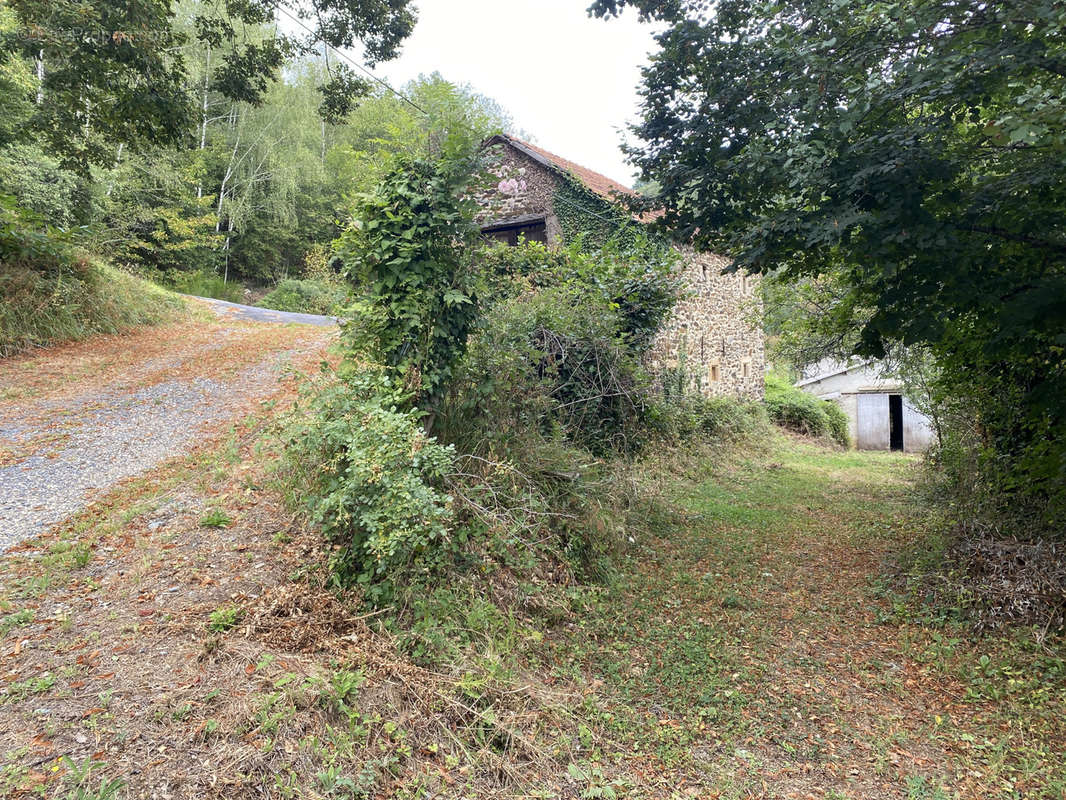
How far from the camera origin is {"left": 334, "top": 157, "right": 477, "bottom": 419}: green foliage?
4.37 m

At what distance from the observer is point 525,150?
1241 centimetres

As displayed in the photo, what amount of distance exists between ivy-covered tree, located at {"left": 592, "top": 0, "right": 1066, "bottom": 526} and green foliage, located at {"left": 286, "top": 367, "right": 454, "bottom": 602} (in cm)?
318

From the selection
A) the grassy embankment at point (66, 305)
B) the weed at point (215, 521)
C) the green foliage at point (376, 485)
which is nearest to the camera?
the green foliage at point (376, 485)

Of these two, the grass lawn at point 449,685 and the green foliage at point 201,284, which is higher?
the green foliage at point 201,284

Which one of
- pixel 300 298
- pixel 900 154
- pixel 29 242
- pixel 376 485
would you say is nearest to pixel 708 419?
pixel 900 154

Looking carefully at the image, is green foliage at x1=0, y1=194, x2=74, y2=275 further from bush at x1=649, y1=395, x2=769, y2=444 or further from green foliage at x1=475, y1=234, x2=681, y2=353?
bush at x1=649, y1=395, x2=769, y2=444

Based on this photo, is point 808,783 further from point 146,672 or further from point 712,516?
point 712,516

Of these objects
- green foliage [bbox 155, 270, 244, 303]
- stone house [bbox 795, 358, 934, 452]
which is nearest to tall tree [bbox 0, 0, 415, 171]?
green foliage [bbox 155, 270, 244, 303]

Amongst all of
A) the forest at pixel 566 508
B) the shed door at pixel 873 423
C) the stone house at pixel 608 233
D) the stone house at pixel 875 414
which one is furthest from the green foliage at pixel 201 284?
the shed door at pixel 873 423

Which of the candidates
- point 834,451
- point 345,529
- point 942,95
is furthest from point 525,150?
point 834,451

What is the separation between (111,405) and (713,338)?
12.8m

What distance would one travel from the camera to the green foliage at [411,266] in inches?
172

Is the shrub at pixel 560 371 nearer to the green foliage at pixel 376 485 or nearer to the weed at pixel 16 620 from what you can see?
the green foliage at pixel 376 485

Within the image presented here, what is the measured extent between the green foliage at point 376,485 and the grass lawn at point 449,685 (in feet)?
0.86
